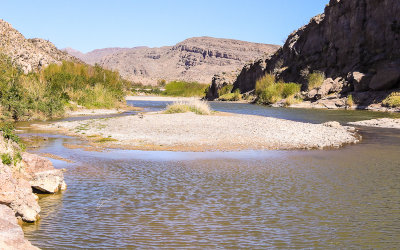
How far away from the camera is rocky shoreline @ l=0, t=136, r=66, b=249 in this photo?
4778 millimetres

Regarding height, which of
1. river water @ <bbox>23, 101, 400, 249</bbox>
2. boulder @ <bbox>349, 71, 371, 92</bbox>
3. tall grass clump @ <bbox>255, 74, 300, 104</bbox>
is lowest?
river water @ <bbox>23, 101, 400, 249</bbox>

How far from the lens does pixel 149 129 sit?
19000 millimetres

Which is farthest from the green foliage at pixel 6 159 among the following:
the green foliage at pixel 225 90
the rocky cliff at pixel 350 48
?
the green foliage at pixel 225 90

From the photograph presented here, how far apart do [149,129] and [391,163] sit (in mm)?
10479

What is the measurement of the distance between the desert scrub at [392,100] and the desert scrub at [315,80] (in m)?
14.8

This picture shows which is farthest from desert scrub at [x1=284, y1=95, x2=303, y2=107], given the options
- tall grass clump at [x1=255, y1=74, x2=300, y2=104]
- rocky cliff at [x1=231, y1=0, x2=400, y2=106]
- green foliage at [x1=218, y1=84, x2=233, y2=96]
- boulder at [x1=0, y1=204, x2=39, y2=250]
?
boulder at [x1=0, y1=204, x2=39, y2=250]

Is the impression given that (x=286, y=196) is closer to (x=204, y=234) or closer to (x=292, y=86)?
(x=204, y=234)

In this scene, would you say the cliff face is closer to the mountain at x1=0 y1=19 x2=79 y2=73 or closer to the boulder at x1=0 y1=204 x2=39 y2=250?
the mountain at x1=0 y1=19 x2=79 y2=73

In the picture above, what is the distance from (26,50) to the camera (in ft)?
192

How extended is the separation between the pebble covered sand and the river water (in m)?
2.34

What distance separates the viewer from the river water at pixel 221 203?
20.2ft

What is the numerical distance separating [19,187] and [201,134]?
11.4 meters

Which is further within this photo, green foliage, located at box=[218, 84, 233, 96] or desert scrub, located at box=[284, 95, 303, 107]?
green foliage, located at box=[218, 84, 233, 96]

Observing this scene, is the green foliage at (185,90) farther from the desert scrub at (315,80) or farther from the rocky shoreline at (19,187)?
the rocky shoreline at (19,187)
